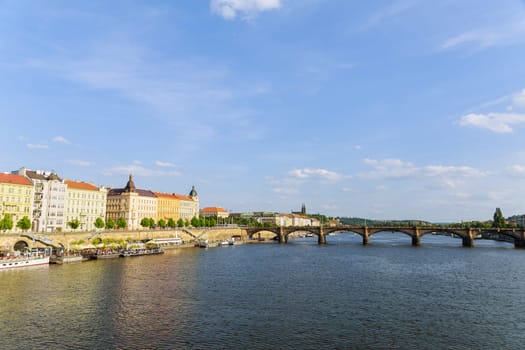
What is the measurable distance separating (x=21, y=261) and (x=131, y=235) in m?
52.8

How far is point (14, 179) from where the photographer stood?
113m

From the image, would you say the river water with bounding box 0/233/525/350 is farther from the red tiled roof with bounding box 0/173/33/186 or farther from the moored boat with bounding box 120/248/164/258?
the red tiled roof with bounding box 0/173/33/186

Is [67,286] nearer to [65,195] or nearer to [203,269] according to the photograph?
[203,269]

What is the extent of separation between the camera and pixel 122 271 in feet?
248

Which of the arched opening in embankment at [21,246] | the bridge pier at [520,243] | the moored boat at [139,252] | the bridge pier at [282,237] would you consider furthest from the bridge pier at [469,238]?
the arched opening in embankment at [21,246]

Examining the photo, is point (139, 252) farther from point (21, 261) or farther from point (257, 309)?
point (257, 309)

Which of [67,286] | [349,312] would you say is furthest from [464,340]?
[67,286]

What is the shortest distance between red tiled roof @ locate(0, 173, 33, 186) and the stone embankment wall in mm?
22475

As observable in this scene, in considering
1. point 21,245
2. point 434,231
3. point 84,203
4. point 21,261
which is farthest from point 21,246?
point 434,231

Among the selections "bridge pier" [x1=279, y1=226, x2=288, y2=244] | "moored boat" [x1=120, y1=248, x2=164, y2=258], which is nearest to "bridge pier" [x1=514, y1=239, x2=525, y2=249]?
"bridge pier" [x1=279, y1=226, x2=288, y2=244]

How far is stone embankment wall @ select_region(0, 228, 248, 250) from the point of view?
90938 mm

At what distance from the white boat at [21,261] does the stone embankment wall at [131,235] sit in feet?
38.2

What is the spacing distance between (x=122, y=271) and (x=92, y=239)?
41834 millimetres

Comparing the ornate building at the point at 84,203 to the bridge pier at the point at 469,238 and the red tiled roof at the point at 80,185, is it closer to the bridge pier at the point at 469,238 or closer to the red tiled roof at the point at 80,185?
the red tiled roof at the point at 80,185
